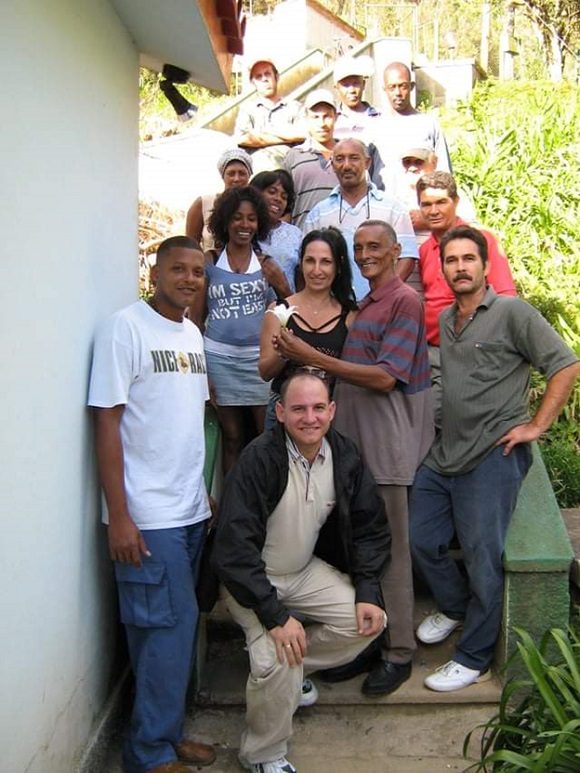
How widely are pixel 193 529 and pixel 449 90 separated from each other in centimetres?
1277

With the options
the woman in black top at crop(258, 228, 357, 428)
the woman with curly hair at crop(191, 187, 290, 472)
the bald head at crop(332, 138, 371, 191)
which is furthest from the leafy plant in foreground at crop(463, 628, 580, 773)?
the bald head at crop(332, 138, 371, 191)

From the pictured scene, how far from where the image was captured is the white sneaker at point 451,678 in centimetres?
384

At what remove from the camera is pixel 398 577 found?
388cm

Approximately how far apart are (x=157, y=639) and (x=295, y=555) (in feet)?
2.14

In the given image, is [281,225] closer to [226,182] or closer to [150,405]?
[226,182]

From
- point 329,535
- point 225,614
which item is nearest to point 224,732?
point 225,614

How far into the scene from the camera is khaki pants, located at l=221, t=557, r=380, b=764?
3348 mm

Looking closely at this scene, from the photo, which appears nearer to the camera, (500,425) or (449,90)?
(500,425)

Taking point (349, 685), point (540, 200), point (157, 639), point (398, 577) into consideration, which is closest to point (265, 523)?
point (157, 639)

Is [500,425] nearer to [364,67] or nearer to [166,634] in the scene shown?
[166,634]

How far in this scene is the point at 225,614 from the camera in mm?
4438

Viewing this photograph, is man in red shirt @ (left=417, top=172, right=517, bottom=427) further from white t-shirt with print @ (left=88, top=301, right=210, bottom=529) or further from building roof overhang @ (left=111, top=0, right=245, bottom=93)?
white t-shirt with print @ (left=88, top=301, right=210, bottom=529)

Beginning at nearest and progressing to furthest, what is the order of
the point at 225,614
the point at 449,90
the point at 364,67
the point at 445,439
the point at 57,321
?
the point at 57,321, the point at 445,439, the point at 225,614, the point at 364,67, the point at 449,90

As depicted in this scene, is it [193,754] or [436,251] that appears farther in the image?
[436,251]
